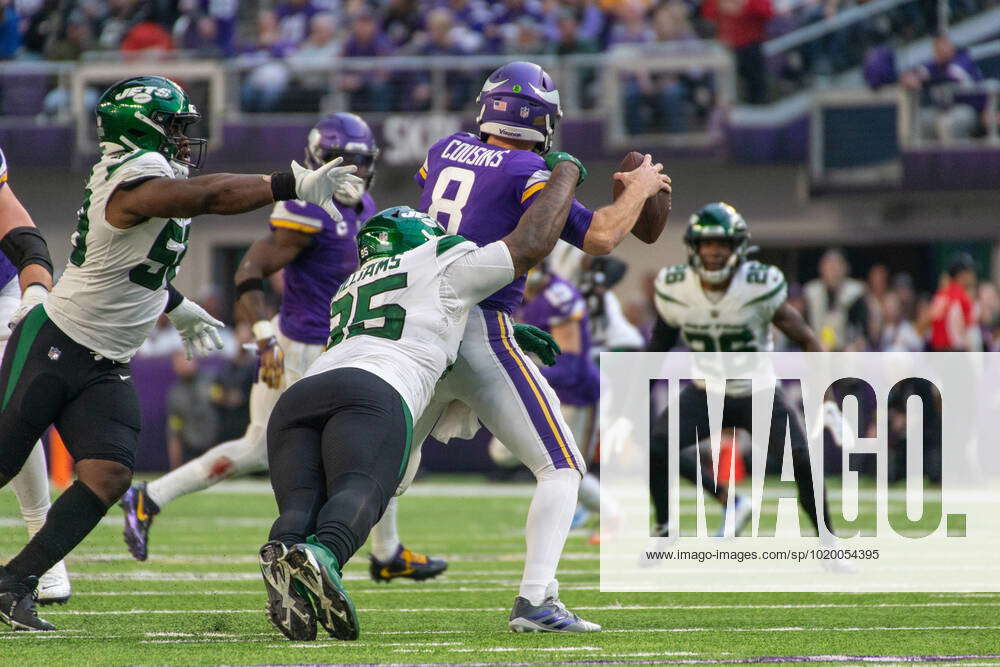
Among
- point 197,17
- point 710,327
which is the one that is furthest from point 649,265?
point 710,327

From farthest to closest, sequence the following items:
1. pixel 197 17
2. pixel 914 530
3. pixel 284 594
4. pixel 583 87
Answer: pixel 197 17 → pixel 583 87 → pixel 914 530 → pixel 284 594

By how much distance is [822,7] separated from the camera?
1702 cm

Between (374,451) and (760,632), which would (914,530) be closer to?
(760,632)

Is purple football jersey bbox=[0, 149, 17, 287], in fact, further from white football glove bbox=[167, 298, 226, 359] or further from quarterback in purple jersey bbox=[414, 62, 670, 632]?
quarterback in purple jersey bbox=[414, 62, 670, 632]

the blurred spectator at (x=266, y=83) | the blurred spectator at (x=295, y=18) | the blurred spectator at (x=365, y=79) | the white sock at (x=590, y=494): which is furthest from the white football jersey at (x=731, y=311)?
the blurred spectator at (x=295, y=18)

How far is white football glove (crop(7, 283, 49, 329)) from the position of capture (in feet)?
18.0

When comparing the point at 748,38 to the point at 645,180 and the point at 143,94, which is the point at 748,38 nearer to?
the point at 645,180

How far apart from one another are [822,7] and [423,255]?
12856 mm

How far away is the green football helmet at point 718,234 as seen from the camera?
781cm

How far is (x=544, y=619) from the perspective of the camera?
16.9 ft

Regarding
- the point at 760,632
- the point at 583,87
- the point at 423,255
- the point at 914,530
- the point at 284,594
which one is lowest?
the point at 914,530

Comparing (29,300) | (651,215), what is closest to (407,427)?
(651,215)

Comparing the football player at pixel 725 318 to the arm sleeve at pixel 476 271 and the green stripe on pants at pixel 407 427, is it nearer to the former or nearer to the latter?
the arm sleeve at pixel 476 271

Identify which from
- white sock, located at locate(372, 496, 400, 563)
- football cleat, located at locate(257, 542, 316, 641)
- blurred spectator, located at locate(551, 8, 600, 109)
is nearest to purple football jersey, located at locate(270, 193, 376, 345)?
white sock, located at locate(372, 496, 400, 563)
